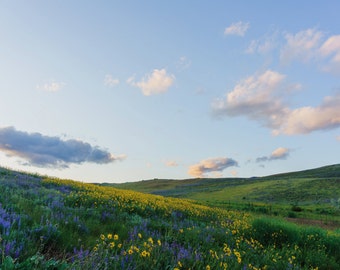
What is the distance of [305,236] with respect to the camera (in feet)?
35.3

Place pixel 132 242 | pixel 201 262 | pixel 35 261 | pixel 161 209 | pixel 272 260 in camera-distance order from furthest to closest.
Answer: pixel 161 209 → pixel 272 260 → pixel 132 242 → pixel 201 262 → pixel 35 261

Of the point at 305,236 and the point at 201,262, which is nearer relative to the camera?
the point at 201,262

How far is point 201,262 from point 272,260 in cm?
271

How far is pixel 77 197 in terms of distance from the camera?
440 inches

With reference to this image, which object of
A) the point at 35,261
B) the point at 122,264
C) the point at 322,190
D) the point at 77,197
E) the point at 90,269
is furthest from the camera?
the point at 322,190

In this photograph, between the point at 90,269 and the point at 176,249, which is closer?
the point at 90,269

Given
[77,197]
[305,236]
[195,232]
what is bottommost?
[305,236]

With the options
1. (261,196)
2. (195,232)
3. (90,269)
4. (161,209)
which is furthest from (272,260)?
(261,196)

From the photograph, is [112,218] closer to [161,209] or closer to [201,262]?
[201,262]

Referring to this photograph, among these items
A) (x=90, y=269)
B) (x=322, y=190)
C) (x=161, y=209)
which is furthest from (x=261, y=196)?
(x=90, y=269)

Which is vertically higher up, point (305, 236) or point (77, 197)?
point (77, 197)

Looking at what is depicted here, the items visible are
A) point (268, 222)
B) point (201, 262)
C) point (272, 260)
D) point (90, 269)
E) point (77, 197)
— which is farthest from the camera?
point (77, 197)

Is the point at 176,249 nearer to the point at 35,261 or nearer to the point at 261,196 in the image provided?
the point at 35,261

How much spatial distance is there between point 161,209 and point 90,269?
9.38m
